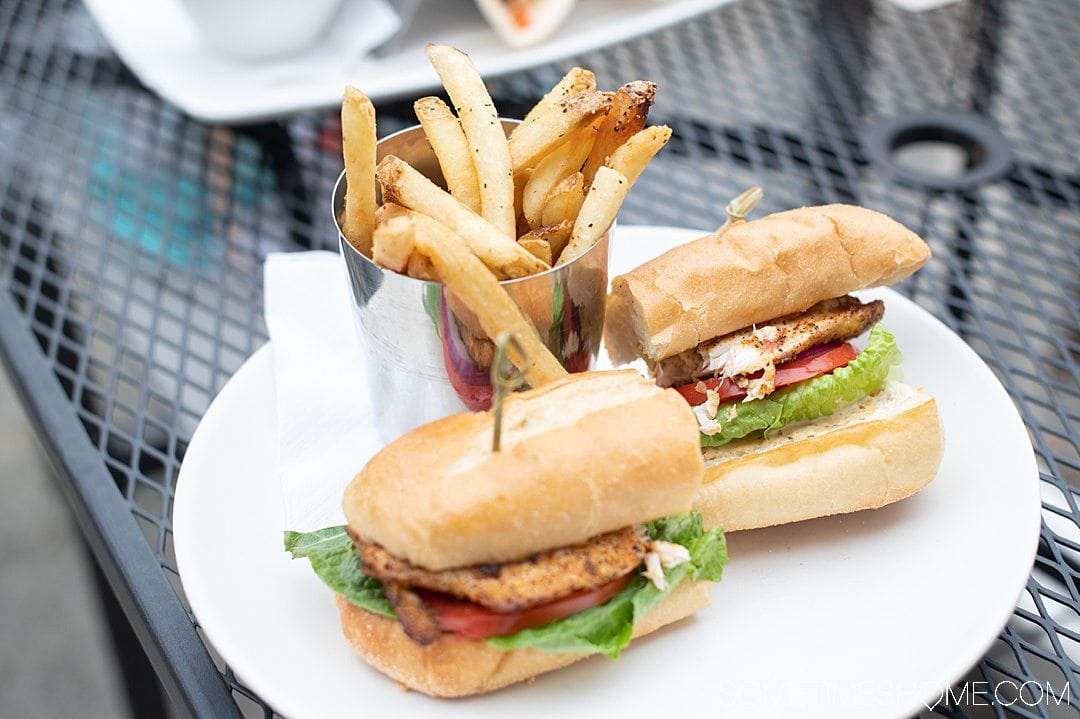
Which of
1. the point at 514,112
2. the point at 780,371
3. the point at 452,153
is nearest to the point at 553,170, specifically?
the point at 452,153

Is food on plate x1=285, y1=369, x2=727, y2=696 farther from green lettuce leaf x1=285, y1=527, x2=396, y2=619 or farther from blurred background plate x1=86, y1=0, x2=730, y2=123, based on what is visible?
blurred background plate x1=86, y1=0, x2=730, y2=123

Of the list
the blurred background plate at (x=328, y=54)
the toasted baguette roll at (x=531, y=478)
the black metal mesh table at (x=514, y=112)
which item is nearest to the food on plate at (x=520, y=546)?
the toasted baguette roll at (x=531, y=478)

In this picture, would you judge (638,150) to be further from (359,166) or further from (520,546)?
(520,546)

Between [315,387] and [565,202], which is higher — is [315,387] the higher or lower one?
the lower one

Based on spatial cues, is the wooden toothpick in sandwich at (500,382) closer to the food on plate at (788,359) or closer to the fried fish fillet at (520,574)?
the fried fish fillet at (520,574)

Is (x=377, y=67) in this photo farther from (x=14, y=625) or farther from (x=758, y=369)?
(x=14, y=625)

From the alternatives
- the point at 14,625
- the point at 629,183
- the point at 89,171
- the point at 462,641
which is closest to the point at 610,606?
the point at 462,641
